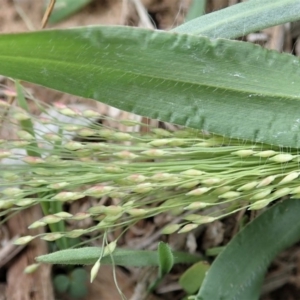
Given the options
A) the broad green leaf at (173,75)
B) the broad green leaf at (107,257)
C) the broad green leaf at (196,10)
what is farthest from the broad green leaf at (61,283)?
the broad green leaf at (196,10)

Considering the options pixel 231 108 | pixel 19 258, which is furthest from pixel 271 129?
pixel 19 258

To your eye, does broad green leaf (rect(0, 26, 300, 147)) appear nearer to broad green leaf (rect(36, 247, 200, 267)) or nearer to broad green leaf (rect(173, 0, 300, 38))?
broad green leaf (rect(173, 0, 300, 38))

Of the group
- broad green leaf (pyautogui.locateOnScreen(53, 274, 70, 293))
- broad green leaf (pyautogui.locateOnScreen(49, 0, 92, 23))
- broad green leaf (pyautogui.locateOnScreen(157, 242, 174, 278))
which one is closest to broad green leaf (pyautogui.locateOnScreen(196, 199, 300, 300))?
broad green leaf (pyautogui.locateOnScreen(157, 242, 174, 278))

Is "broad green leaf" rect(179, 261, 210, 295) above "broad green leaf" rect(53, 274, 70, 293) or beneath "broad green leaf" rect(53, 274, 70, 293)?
above

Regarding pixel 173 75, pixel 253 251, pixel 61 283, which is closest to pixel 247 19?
pixel 173 75

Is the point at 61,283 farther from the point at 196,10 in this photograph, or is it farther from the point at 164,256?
the point at 196,10
